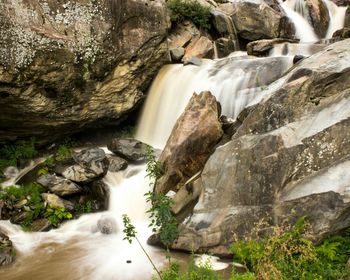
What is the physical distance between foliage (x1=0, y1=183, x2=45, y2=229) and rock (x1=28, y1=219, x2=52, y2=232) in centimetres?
12

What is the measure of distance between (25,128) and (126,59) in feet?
10.8

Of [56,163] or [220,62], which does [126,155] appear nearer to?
[56,163]

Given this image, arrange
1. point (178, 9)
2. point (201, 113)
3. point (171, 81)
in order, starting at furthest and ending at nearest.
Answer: point (178, 9) → point (171, 81) → point (201, 113)

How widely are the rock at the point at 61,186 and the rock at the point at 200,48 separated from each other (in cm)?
679

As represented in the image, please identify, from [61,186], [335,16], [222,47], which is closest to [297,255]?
[61,186]

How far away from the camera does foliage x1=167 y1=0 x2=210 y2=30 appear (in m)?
15.5

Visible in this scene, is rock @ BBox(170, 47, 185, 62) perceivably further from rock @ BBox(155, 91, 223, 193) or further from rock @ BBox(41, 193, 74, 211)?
rock @ BBox(41, 193, 74, 211)

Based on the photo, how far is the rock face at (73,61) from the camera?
9.31 metres

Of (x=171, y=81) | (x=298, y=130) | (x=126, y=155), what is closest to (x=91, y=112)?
(x=126, y=155)

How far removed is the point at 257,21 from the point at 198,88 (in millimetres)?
6623

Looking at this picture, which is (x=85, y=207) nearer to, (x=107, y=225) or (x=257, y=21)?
(x=107, y=225)

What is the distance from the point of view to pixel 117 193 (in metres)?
9.53

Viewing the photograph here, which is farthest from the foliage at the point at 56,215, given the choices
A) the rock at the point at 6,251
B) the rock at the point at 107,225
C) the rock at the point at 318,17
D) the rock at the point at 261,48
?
the rock at the point at 318,17

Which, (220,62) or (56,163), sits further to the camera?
(220,62)
